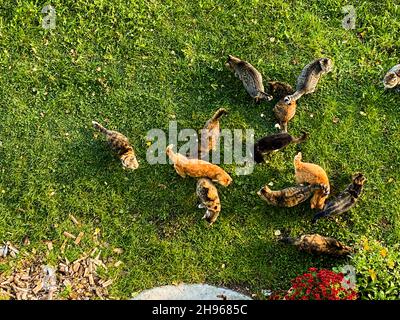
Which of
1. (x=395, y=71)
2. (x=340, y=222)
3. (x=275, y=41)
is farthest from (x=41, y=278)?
(x=395, y=71)

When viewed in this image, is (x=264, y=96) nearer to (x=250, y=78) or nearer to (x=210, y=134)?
(x=250, y=78)

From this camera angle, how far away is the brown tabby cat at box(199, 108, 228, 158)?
7656 millimetres

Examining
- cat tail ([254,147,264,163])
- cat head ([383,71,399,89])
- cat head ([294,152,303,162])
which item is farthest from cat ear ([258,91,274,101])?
cat head ([383,71,399,89])

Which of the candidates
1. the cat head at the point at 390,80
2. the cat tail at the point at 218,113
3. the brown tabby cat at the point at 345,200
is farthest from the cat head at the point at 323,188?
the cat head at the point at 390,80

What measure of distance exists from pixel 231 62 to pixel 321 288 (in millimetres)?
3267

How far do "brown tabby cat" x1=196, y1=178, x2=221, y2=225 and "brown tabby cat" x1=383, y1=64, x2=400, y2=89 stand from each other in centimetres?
281

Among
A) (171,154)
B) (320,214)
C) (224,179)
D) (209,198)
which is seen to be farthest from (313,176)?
(171,154)

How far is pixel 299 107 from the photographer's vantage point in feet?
26.9

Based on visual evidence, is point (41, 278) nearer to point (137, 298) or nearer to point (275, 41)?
point (137, 298)

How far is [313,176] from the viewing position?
24.0ft

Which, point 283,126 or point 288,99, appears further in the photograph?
point 283,126

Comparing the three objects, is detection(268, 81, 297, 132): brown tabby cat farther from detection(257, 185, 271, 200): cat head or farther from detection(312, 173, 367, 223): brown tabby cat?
detection(312, 173, 367, 223): brown tabby cat

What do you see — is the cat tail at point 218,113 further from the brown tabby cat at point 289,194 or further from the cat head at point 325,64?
the cat head at point 325,64

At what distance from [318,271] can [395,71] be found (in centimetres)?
295
